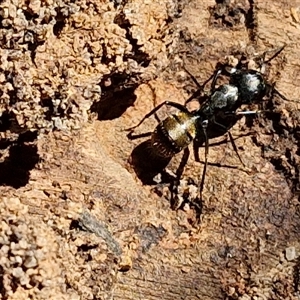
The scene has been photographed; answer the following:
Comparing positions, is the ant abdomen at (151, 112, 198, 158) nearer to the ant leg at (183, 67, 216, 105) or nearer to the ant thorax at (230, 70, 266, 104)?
the ant leg at (183, 67, 216, 105)

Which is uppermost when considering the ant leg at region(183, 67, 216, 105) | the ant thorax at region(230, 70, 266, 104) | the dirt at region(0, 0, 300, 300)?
the ant thorax at region(230, 70, 266, 104)

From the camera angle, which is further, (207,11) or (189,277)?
(207,11)

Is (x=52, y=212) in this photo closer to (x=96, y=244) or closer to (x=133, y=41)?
(x=96, y=244)

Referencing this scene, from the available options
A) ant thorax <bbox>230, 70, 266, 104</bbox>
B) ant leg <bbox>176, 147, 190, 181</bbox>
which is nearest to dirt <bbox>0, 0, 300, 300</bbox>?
ant leg <bbox>176, 147, 190, 181</bbox>

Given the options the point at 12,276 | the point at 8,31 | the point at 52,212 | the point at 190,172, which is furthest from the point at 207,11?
the point at 12,276

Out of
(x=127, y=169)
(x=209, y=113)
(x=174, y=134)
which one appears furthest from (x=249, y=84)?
(x=127, y=169)

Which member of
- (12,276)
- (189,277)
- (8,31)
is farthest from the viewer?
(189,277)

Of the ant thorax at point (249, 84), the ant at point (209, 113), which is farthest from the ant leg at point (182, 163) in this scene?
the ant thorax at point (249, 84)
